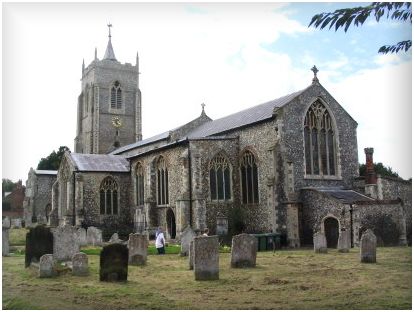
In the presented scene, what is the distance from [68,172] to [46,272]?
25.3 m

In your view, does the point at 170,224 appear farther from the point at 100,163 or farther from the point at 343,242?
the point at 343,242

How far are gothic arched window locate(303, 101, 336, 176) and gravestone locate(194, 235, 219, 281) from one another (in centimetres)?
1482

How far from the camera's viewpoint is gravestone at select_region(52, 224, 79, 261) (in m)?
16.1

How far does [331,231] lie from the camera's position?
23266 mm

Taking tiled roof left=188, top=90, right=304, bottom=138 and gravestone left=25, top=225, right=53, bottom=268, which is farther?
tiled roof left=188, top=90, right=304, bottom=138

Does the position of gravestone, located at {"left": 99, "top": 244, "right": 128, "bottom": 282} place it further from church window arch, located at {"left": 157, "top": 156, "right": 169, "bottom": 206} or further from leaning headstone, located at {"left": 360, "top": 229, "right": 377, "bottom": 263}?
church window arch, located at {"left": 157, "top": 156, "right": 169, "bottom": 206}

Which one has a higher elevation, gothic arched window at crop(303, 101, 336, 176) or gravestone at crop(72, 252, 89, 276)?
gothic arched window at crop(303, 101, 336, 176)

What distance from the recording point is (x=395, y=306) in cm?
841

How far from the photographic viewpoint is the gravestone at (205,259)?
12.1 m

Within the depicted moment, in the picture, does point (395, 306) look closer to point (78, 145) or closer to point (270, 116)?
point (270, 116)

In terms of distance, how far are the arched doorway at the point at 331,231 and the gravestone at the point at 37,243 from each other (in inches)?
544

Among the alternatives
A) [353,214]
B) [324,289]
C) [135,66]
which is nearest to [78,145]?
[135,66]

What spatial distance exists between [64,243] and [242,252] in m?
6.34

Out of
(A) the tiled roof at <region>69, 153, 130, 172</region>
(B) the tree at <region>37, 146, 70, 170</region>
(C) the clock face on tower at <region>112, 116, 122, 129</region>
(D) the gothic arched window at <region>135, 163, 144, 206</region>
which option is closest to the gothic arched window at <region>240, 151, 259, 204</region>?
(D) the gothic arched window at <region>135, 163, 144, 206</region>
